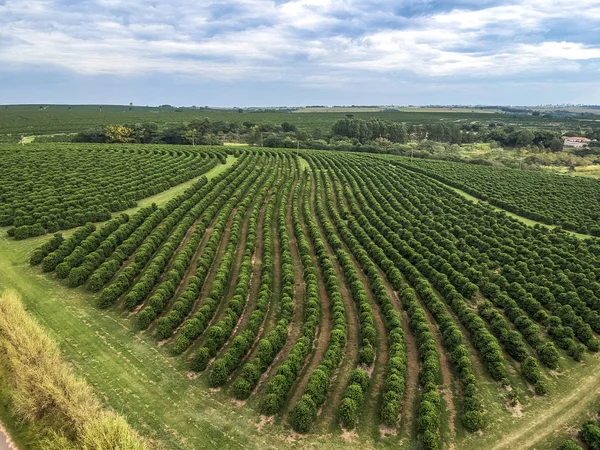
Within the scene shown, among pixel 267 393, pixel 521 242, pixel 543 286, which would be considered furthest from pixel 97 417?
pixel 521 242

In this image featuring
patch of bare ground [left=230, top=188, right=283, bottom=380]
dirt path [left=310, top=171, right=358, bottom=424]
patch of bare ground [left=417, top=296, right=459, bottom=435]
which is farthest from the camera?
patch of bare ground [left=230, top=188, right=283, bottom=380]

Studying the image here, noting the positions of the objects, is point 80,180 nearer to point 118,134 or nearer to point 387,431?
point 118,134

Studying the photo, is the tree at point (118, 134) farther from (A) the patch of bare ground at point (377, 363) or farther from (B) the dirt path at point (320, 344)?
(A) the patch of bare ground at point (377, 363)

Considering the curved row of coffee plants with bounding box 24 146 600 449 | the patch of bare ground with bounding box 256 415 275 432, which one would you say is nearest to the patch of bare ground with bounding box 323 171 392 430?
the curved row of coffee plants with bounding box 24 146 600 449

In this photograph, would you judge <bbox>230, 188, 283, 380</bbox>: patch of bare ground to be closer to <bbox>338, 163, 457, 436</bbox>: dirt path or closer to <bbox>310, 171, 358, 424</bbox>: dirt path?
<bbox>310, 171, 358, 424</bbox>: dirt path

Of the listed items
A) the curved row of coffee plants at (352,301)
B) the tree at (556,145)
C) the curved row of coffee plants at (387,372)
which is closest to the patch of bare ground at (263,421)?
the curved row of coffee plants at (352,301)

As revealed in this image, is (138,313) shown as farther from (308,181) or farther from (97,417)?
(308,181)
